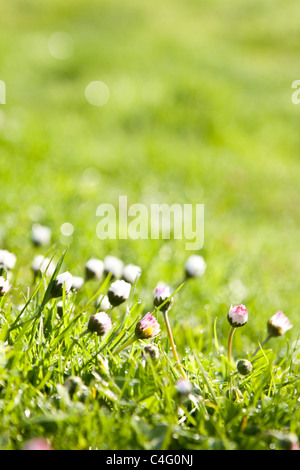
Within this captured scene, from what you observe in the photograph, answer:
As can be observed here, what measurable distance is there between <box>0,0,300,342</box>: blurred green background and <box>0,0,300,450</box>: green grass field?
1.3 inches

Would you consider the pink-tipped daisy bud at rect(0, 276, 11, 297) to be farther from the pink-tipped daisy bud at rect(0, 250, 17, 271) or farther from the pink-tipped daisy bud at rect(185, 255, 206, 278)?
the pink-tipped daisy bud at rect(185, 255, 206, 278)

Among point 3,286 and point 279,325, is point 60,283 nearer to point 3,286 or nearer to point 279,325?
point 3,286

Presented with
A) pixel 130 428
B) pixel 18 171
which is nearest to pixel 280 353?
pixel 130 428

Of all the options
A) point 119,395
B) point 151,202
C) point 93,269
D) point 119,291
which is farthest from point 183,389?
point 151,202

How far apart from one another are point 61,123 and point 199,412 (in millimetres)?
7936

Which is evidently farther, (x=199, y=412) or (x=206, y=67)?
(x=206, y=67)

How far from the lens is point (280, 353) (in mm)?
3219

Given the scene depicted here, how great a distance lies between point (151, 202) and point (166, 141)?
3320 millimetres

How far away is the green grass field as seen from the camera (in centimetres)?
169

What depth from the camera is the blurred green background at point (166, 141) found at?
13.5ft

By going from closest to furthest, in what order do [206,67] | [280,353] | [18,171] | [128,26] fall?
[280,353] < [18,171] < [206,67] < [128,26]

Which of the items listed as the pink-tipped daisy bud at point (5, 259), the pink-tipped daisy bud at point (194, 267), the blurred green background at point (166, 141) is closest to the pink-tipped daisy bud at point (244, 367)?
the pink-tipped daisy bud at point (194, 267)
